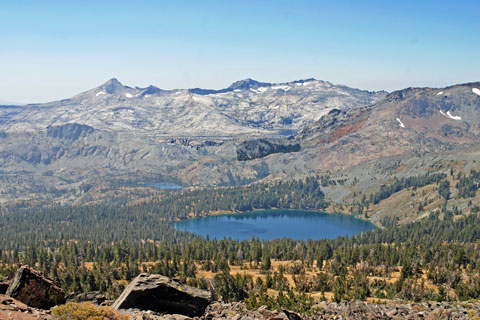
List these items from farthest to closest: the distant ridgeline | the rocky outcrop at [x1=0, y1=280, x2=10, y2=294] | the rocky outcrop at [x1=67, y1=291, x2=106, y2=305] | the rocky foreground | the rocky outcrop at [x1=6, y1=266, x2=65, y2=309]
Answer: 1. the distant ridgeline
2. the rocky outcrop at [x1=67, y1=291, x2=106, y2=305]
3. the rocky outcrop at [x1=0, y1=280, x2=10, y2=294]
4. the rocky foreground
5. the rocky outcrop at [x1=6, y1=266, x2=65, y2=309]

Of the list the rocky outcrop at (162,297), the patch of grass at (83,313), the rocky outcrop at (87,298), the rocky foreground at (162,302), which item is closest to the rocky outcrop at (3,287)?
the rocky foreground at (162,302)

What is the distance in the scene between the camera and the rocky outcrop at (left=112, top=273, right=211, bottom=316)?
4644cm

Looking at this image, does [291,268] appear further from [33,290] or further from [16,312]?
[16,312]

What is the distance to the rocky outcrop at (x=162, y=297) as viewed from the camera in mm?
46438

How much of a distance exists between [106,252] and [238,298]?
68.1m

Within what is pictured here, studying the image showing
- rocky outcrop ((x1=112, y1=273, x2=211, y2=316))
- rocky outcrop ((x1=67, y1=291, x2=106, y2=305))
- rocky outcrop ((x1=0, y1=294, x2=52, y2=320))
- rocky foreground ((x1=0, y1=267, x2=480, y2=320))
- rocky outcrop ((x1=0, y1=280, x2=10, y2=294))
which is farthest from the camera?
rocky outcrop ((x1=67, y1=291, x2=106, y2=305))

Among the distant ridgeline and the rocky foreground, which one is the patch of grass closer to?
the rocky foreground

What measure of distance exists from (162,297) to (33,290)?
552 inches

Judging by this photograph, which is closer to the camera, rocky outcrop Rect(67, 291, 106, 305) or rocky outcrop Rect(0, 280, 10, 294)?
rocky outcrop Rect(0, 280, 10, 294)

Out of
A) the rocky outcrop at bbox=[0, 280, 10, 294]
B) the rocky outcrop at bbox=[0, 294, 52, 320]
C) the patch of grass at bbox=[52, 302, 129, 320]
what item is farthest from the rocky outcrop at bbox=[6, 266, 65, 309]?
the patch of grass at bbox=[52, 302, 129, 320]

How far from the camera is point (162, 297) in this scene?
4741 centimetres

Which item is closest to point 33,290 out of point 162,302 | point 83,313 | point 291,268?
point 83,313

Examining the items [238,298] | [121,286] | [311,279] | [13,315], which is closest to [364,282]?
[311,279]

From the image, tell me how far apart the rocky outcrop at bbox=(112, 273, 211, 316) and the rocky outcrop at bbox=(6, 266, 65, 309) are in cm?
728
